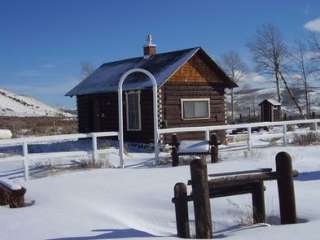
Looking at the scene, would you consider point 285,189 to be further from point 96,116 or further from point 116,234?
point 96,116

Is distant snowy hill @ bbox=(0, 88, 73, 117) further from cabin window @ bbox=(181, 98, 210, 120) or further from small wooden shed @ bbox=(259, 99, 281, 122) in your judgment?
cabin window @ bbox=(181, 98, 210, 120)

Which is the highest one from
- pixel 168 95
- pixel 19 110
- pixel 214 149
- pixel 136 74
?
pixel 19 110

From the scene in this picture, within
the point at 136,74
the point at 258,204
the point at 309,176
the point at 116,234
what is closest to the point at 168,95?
the point at 136,74

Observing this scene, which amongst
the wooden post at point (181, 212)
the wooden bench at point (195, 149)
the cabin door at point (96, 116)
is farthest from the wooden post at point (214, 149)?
the cabin door at point (96, 116)

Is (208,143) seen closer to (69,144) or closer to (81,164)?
(81,164)

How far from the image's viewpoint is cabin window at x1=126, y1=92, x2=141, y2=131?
78.9ft

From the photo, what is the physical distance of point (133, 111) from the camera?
79.9ft

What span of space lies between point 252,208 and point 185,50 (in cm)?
1666

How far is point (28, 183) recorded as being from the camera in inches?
492

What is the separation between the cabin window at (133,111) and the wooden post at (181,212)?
16.4 metres

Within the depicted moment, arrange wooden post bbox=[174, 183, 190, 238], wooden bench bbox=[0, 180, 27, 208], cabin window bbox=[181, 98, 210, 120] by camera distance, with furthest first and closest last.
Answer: cabin window bbox=[181, 98, 210, 120] → wooden bench bbox=[0, 180, 27, 208] → wooden post bbox=[174, 183, 190, 238]

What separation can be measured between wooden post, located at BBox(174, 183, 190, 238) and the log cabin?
15.2m

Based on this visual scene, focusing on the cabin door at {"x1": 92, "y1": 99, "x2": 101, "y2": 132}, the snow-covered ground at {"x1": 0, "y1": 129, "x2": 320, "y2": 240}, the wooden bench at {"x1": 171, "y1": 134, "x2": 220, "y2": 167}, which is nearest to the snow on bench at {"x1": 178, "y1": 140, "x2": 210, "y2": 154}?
the wooden bench at {"x1": 171, "y1": 134, "x2": 220, "y2": 167}

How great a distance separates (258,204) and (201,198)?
1.31m
